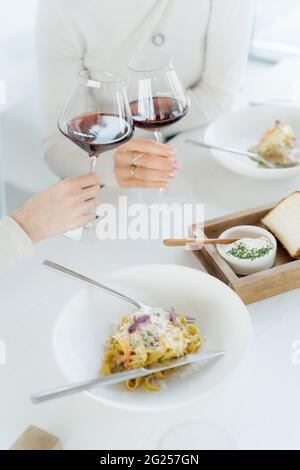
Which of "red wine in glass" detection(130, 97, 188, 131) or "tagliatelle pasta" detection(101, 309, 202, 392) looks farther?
"red wine in glass" detection(130, 97, 188, 131)

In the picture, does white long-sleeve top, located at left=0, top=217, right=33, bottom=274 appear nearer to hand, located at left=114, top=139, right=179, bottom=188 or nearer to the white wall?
hand, located at left=114, top=139, right=179, bottom=188

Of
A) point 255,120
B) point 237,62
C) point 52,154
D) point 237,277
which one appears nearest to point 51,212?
point 237,277

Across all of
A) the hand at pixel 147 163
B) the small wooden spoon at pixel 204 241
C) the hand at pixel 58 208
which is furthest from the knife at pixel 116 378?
the hand at pixel 147 163

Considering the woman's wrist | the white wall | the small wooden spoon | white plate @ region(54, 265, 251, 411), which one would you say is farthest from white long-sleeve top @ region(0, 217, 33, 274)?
the white wall

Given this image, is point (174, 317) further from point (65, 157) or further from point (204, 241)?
point (65, 157)

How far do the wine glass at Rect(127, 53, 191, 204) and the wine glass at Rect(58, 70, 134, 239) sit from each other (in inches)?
3.2

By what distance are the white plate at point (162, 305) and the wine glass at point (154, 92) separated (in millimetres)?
351

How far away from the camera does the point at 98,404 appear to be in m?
0.92

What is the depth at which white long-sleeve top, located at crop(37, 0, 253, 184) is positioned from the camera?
5.06 ft

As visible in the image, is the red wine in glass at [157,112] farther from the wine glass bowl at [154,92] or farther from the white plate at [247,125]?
the white plate at [247,125]

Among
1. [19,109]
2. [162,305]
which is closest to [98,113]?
[162,305]

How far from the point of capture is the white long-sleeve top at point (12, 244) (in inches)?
44.1

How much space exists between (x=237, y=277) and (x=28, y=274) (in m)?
0.42

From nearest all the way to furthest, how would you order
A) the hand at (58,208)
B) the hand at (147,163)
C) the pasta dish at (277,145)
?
the hand at (58,208)
the hand at (147,163)
the pasta dish at (277,145)
